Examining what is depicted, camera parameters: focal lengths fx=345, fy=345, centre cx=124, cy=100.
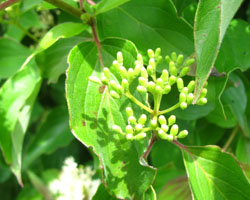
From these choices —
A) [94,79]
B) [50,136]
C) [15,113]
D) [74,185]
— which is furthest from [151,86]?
[50,136]

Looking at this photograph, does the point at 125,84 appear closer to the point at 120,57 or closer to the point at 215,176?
the point at 120,57

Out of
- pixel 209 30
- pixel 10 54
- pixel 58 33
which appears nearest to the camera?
pixel 209 30

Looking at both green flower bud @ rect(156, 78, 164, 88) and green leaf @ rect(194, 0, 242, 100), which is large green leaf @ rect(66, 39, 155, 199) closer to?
green flower bud @ rect(156, 78, 164, 88)

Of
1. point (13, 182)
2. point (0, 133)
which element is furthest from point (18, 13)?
point (13, 182)

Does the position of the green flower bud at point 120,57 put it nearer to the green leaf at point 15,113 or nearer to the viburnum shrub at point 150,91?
the viburnum shrub at point 150,91

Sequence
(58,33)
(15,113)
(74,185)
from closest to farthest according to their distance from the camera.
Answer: (58,33)
(15,113)
(74,185)

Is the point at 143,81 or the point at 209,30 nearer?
the point at 209,30

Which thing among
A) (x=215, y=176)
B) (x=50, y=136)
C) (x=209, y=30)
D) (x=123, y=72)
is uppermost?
(x=209, y=30)
